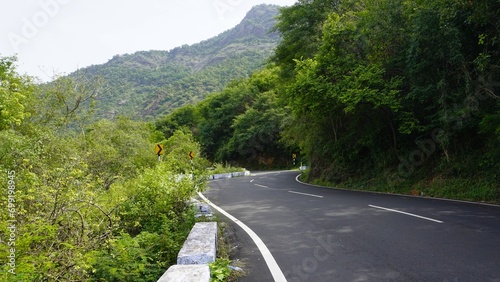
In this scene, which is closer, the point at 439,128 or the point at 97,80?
the point at 439,128

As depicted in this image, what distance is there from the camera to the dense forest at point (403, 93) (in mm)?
11922

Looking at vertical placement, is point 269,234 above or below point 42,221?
below

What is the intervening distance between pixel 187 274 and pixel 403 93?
554 inches

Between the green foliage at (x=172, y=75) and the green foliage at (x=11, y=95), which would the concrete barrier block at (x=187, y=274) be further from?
the green foliage at (x=172, y=75)

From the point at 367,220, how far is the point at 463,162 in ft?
23.5

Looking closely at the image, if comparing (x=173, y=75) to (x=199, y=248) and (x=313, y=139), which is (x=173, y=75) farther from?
(x=199, y=248)

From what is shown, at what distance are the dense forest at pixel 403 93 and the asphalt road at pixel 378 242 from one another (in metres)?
3.37

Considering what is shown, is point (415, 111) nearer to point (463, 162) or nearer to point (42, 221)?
point (463, 162)

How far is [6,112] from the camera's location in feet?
49.5

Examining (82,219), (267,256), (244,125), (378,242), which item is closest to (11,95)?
(82,219)

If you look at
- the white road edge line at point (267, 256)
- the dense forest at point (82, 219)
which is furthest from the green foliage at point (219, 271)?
the dense forest at point (82, 219)

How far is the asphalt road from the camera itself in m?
4.92

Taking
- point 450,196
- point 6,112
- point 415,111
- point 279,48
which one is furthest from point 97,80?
point 450,196

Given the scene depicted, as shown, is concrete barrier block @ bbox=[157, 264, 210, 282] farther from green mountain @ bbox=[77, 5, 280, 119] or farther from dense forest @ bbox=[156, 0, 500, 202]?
green mountain @ bbox=[77, 5, 280, 119]
